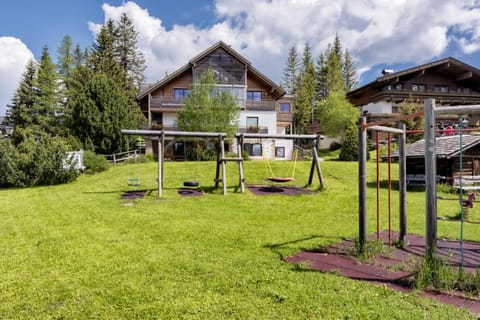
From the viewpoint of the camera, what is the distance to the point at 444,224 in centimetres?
691

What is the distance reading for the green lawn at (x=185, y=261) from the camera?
3.01 meters

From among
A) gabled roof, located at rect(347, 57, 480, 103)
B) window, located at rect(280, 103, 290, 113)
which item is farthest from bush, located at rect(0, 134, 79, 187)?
gabled roof, located at rect(347, 57, 480, 103)

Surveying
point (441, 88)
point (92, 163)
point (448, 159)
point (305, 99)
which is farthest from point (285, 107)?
point (92, 163)

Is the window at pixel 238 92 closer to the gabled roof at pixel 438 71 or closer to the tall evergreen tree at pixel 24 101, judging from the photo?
the gabled roof at pixel 438 71

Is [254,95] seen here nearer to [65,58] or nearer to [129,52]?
[129,52]

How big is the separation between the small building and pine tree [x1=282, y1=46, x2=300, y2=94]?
38075 mm

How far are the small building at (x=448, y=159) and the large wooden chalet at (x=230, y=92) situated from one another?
14333 millimetres

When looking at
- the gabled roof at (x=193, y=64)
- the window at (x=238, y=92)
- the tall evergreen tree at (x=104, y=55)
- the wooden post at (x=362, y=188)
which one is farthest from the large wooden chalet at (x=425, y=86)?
the tall evergreen tree at (x=104, y=55)

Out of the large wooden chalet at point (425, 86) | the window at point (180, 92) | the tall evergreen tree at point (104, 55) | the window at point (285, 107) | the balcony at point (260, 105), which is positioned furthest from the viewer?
the tall evergreen tree at point (104, 55)

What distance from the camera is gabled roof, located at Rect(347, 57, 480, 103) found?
30.5 meters

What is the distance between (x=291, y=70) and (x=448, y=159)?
4074 cm

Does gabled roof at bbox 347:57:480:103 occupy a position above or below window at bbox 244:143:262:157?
above

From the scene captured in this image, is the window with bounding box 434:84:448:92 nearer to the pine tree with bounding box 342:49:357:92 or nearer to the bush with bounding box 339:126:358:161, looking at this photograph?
the bush with bounding box 339:126:358:161

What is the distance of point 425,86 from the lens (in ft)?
106
